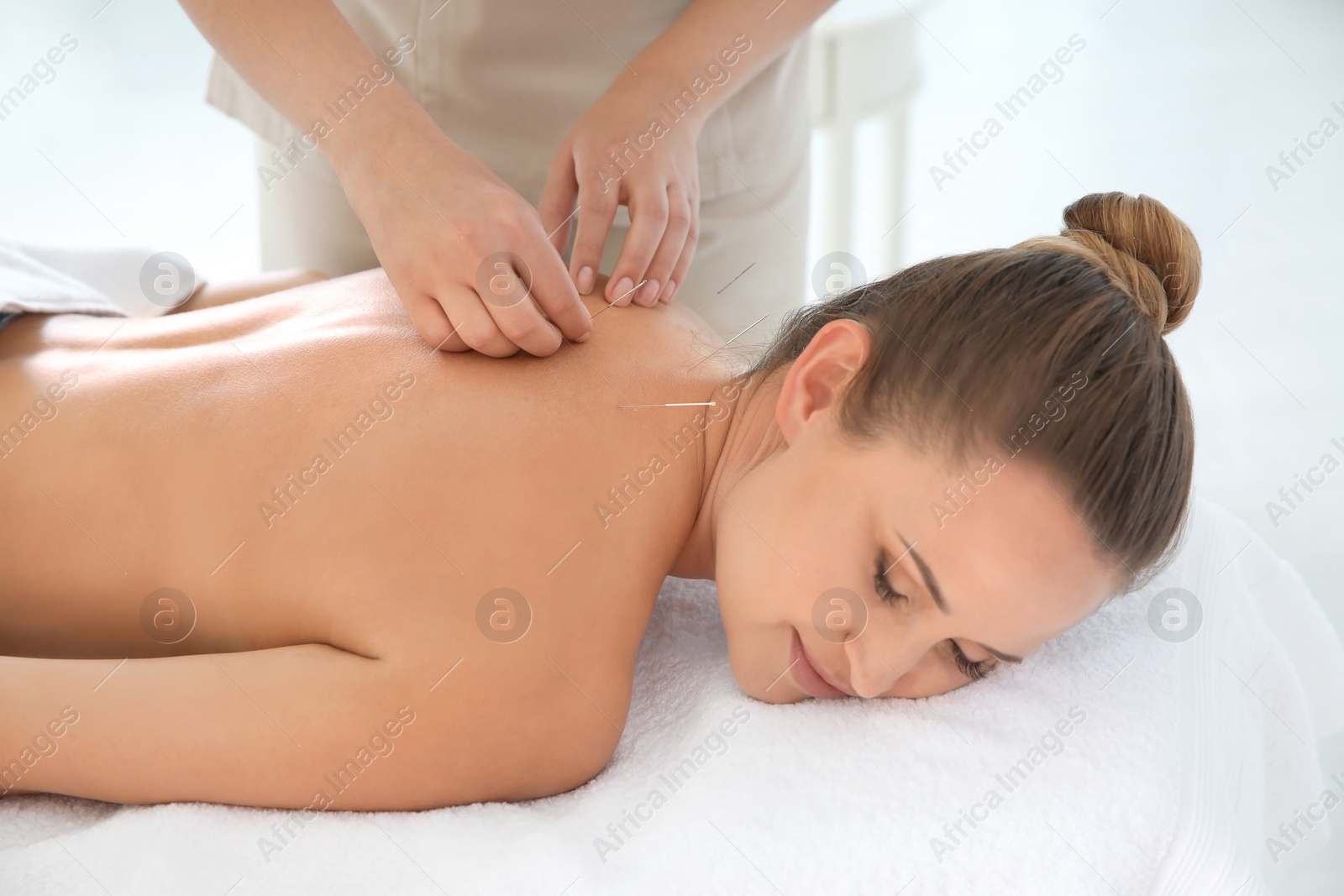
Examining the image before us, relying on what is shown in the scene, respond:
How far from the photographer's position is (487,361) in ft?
3.38

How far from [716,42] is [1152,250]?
597mm

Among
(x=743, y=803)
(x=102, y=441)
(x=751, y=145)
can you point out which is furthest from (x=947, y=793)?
(x=751, y=145)

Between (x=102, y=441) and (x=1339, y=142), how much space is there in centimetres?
250

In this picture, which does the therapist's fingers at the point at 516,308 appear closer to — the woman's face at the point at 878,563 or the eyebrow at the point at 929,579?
the woman's face at the point at 878,563

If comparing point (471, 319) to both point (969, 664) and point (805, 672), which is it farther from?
point (969, 664)

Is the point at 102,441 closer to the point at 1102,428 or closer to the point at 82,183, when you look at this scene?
the point at 1102,428

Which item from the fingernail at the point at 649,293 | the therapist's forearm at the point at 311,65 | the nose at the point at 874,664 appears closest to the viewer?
the nose at the point at 874,664

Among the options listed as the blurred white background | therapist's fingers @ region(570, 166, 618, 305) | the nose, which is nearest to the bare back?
therapist's fingers @ region(570, 166, 618, 305)

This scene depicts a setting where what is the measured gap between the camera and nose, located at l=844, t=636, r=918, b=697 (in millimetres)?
917

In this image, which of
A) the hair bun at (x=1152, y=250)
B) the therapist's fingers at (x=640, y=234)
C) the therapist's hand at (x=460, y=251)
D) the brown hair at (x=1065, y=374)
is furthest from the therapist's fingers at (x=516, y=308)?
the hair bun at (x=1152, y=250)

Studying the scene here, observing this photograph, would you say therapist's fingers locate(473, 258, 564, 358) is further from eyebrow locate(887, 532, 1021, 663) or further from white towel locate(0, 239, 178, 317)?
white towel locate(0, 239, 178, 317)

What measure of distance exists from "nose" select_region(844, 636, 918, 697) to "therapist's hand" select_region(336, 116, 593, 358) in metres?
0.42

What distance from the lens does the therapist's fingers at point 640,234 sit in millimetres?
1160

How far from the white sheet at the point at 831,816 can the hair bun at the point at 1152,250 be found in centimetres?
35
